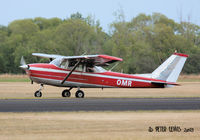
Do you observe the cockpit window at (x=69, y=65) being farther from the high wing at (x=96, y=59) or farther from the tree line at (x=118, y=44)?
the tree line at (x=118, y=44)

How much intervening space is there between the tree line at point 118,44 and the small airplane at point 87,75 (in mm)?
38606

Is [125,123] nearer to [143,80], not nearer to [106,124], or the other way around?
[106,124]

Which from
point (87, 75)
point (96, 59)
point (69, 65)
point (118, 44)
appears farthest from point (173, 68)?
point (118, 44)

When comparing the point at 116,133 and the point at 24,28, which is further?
the point at 24,28

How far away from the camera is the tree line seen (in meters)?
68.2

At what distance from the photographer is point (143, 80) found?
25.3m

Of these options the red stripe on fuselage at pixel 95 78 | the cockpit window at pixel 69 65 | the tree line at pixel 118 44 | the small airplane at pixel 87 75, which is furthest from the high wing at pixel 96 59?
the tree line at pixel 118 44

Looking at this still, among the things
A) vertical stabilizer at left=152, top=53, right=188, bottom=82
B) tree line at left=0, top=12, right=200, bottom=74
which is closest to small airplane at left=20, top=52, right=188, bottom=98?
vertical stabilizer at left=152, top=53, right=188, bottom=82

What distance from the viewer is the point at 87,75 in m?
24.7

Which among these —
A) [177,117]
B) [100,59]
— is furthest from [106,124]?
[100,59]

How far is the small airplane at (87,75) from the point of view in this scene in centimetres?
2384

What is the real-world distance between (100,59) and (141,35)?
167 ft

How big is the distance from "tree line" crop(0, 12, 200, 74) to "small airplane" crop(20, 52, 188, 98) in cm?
3861

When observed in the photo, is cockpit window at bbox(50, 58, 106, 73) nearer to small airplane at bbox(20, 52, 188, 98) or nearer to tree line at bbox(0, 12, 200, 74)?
small airplane at bbox(20, 52, 188, 98)
